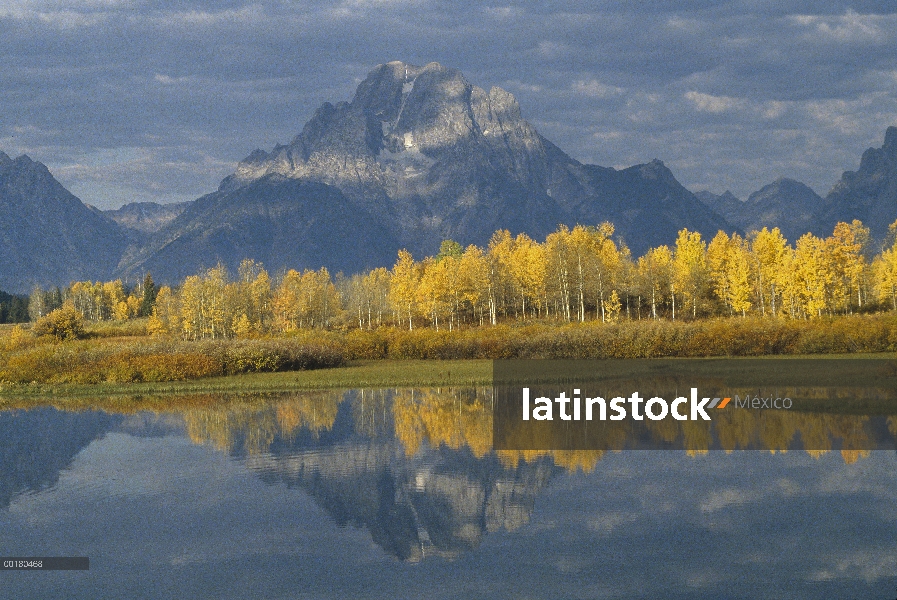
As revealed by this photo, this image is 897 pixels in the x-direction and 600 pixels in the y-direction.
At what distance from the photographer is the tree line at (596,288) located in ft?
320

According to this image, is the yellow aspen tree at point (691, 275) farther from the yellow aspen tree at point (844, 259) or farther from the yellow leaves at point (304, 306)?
the yellow leaves at point (304, 306)

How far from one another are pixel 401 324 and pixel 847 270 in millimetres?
57212

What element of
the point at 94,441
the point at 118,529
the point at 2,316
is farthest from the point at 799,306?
the point at 2,316

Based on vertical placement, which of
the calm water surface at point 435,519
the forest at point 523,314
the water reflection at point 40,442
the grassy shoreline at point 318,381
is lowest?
the calm water surface at point 435,519

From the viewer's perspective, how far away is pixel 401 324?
123938 mm

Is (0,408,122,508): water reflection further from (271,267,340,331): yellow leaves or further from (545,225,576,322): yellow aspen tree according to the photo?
(271,267,340,331): yellow leaves

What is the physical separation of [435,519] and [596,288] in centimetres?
8367

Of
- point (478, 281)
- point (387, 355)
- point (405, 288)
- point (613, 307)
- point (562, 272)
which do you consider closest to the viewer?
point (387, 355)

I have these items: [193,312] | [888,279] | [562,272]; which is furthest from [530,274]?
[193,312]

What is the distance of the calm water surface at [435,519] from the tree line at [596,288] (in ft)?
216

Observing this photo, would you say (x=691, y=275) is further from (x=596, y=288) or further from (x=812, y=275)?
(x=812, y=275)

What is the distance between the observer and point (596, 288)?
349ft

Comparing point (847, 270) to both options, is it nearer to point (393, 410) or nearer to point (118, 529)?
point (393, 410)

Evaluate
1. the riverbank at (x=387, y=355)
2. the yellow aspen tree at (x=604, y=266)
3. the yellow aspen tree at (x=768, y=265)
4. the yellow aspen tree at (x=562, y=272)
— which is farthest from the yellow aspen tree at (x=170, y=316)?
the yellow aspen tree at (x=768, y=265)
